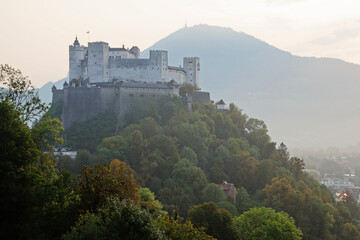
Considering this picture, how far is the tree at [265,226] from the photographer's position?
126ft

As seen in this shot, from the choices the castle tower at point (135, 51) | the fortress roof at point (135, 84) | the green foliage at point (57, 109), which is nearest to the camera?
the fortress roof at point (135, 84)

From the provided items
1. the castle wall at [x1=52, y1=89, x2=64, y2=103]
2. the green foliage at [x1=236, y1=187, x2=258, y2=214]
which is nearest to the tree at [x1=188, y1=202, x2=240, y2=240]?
the green foliage at [x1=236, y1=187, x2=258, y2=214]

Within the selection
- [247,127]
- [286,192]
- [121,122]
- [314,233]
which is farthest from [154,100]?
[314,233]

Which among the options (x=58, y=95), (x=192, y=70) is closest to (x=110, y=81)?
(x=58, y=95)

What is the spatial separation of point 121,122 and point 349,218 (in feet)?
109

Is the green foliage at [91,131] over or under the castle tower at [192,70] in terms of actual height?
under

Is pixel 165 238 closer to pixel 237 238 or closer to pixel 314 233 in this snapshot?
pixel 237 238

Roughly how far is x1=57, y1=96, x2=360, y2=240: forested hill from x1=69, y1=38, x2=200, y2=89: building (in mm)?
5269

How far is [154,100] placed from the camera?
7362 centimetres

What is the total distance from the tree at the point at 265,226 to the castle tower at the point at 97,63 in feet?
126

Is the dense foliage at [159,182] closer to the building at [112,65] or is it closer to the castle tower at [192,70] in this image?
the building at [112,65]

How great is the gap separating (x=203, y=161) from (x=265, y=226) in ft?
97.5

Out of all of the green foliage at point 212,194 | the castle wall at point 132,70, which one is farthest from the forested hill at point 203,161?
the castle wall at point 132,70

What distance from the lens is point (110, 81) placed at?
7481 cm
